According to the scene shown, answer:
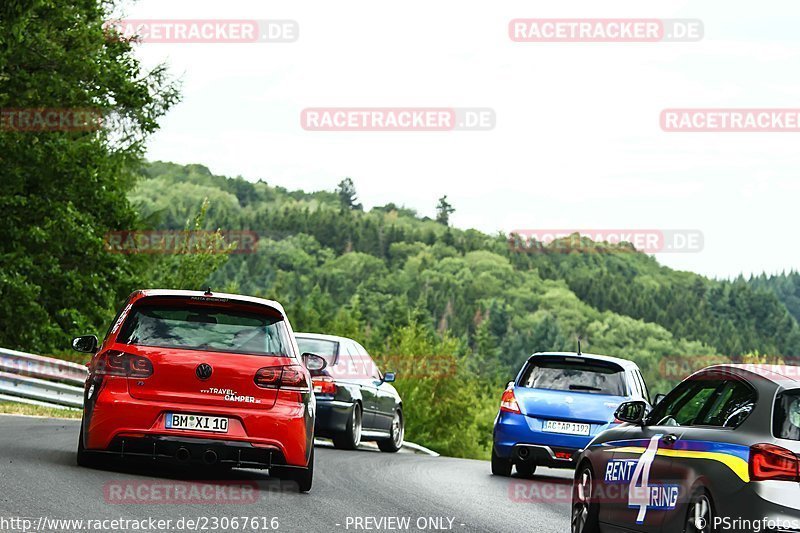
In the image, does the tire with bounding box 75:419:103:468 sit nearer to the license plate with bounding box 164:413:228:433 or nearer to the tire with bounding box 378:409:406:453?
the license plate with bounding box 164:413:228:433

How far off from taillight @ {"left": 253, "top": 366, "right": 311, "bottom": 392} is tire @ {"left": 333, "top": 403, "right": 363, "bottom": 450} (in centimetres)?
869

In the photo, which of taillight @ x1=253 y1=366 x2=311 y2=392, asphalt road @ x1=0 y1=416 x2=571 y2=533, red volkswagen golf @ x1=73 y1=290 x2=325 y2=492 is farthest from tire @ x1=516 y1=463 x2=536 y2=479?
taillight @ x1=253 y1=366 x2=311 y2=392

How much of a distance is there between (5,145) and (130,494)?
86.4ft

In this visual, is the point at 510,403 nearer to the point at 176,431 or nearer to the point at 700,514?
the point at 176,431

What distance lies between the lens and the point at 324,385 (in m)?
19.7

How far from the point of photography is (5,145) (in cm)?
3494

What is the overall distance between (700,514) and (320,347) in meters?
13.2

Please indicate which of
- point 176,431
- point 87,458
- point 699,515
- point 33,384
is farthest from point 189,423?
point 33,384

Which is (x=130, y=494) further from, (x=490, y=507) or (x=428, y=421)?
(x=428, y=421)

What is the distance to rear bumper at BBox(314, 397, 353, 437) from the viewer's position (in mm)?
19812


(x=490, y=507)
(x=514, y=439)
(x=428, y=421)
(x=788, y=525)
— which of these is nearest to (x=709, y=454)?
(x=788, y=525)

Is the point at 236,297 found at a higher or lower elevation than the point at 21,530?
higher

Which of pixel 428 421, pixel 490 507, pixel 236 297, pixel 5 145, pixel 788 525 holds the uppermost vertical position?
pixel 5 145

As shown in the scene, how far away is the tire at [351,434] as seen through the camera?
20.1 meters
